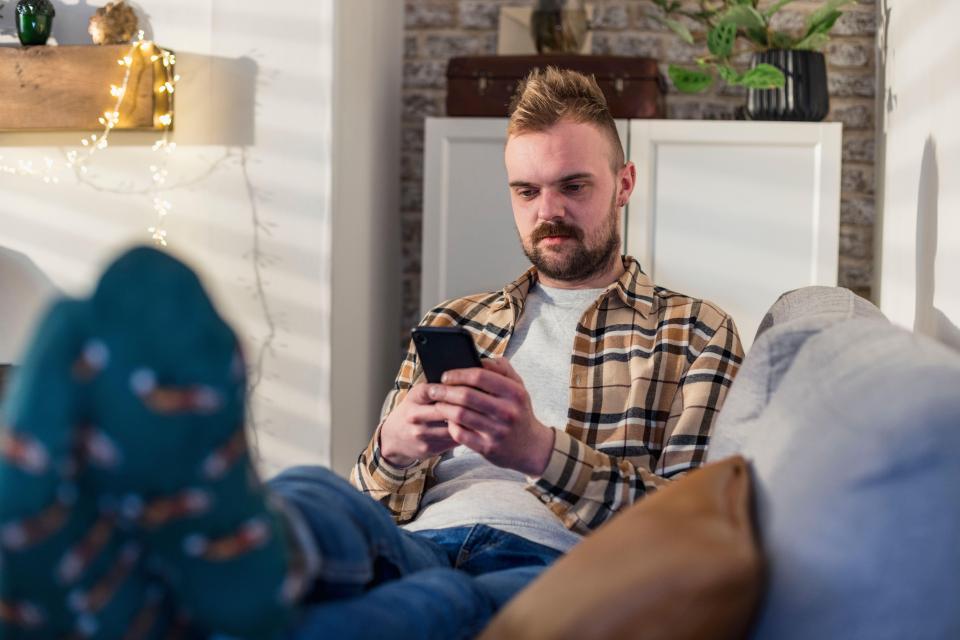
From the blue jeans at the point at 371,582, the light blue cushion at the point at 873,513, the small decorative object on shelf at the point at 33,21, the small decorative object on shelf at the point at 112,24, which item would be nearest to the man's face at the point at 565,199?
the blue jeans at the point at 371,582

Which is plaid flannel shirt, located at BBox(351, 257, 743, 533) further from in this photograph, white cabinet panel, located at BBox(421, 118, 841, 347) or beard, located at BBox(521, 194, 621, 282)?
white cabinet panel, located at BBox(421, 118, 841, 347)

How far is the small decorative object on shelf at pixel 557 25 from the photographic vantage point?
343cm

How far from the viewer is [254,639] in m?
0.90

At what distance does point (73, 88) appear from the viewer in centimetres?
314

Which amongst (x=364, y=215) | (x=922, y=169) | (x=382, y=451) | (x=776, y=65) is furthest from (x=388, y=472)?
(x=776, y=65)

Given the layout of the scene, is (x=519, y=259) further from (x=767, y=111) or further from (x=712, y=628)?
(x=712, y=628)

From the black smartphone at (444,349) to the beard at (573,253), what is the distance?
0.60 m

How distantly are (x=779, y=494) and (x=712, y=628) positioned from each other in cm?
19

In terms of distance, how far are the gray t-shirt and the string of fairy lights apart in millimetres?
1394

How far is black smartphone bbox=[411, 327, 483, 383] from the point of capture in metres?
1.65

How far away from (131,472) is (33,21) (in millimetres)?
2644

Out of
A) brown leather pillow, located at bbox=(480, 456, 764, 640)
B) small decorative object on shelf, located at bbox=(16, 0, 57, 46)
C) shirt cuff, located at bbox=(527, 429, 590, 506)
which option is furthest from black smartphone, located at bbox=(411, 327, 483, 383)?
small decorative object on shelf, located at bbox=(16, 0, 57, 46)

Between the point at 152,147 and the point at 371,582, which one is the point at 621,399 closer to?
the point at 371,582

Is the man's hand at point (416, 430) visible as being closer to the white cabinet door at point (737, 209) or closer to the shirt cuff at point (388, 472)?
the shirt cuff at point (388, 472)
